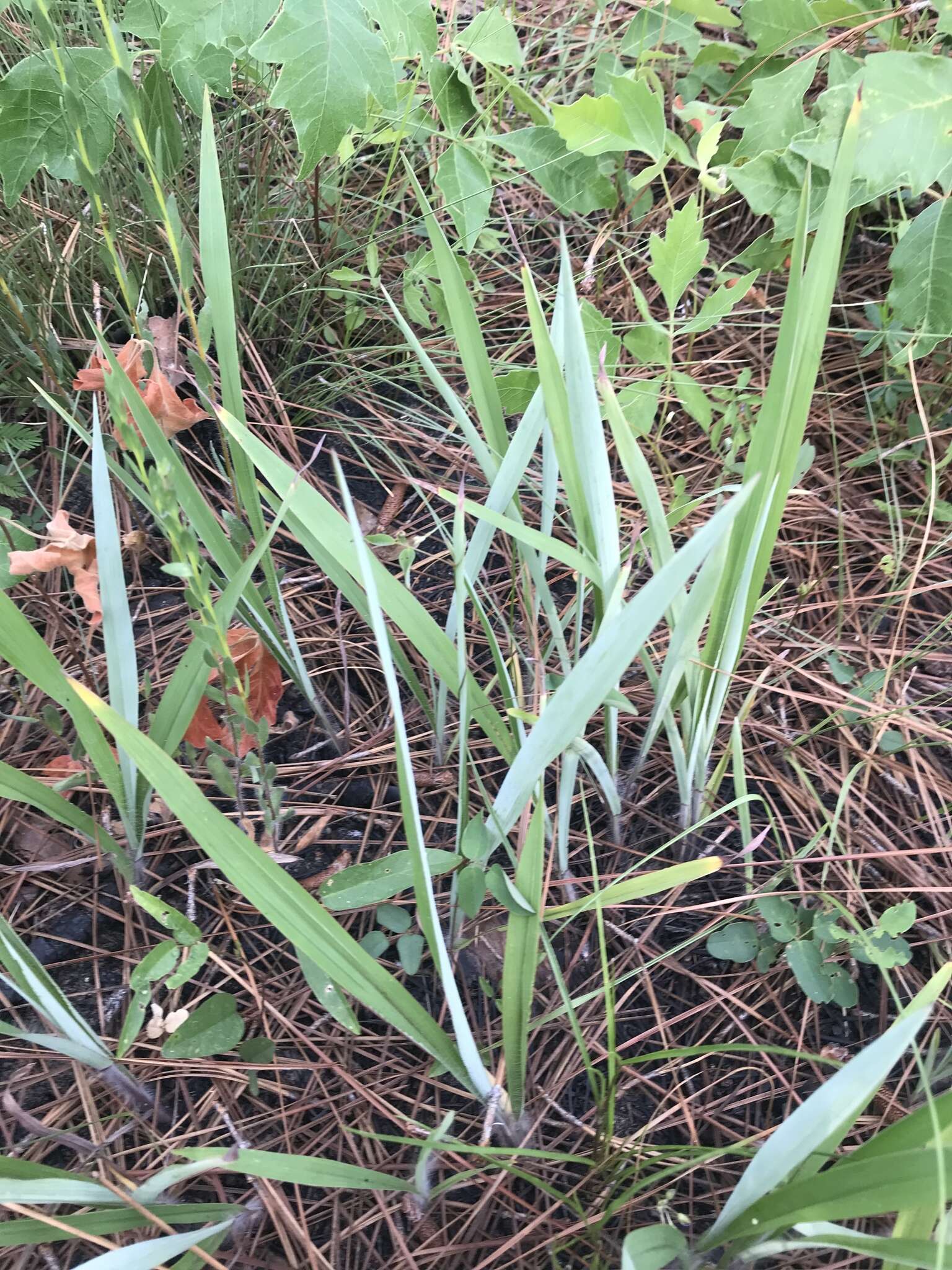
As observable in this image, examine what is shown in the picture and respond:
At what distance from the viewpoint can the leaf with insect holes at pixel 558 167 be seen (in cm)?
106

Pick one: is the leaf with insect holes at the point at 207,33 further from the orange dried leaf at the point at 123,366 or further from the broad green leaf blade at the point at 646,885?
the broad green leaf blade at the point at 646,885

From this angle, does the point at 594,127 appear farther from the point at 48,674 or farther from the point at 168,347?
the point at 48,674

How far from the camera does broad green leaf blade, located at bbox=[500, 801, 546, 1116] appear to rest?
582 mm

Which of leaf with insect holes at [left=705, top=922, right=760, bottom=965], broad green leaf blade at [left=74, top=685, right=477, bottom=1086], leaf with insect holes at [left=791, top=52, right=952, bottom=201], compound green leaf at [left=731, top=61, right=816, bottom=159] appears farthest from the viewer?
compound green leaf at [left=731, top=61, right=816, bottom=159]

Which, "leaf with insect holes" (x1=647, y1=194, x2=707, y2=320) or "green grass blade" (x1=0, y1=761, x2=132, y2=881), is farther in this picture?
"leaf with insect holes" (x1=647, y1=194, x2=707, y2=320)

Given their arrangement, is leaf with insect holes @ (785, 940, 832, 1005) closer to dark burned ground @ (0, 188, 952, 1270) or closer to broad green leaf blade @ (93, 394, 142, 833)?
dark burned ground @ (0, 188, 952, 1270)

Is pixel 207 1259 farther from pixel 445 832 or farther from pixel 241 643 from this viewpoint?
pixel 241 643

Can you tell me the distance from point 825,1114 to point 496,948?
36 centimetres

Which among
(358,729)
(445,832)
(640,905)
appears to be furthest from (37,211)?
(640,905)

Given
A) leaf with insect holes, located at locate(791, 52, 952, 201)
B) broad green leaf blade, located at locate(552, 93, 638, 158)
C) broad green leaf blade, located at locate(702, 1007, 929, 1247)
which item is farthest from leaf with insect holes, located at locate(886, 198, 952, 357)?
broad green leaf blade, located at locate(702, 1007, 929, 1247)

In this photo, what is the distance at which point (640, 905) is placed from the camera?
79 centimetres

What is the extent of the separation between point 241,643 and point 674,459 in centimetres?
63

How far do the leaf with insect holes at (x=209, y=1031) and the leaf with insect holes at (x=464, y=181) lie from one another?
34.4 inches

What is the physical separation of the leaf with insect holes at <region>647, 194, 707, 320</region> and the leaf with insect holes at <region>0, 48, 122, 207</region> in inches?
22.7
